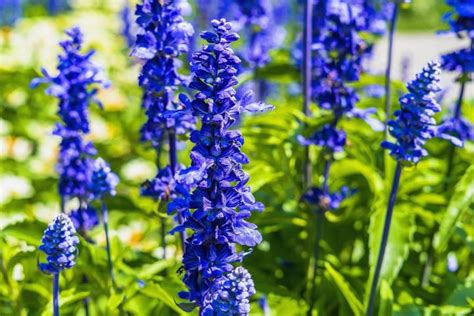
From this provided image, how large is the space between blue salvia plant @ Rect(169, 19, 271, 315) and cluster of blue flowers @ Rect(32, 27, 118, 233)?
0.92m

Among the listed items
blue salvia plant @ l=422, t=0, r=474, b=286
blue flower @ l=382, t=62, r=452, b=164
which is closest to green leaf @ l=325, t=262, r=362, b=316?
blue flower @ l=382, t=62, r=452, b=164

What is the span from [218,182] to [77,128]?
127 centimetres

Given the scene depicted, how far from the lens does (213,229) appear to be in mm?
1861

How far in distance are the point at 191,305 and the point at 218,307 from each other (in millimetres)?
253

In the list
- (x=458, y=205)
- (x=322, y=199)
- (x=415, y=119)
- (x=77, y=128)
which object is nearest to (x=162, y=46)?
(x=77, y=128)

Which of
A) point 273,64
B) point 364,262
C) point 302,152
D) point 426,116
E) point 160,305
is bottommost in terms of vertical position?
point 364,262

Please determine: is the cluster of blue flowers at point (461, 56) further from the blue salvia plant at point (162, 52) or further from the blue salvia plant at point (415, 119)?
the blue salvia plant at point (162, 52)

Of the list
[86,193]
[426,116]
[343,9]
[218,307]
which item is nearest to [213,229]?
[218,307]

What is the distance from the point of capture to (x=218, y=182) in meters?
1.83

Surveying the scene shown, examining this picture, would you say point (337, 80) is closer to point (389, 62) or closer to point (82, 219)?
point (389, 62)

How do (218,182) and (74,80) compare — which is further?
(74,80)

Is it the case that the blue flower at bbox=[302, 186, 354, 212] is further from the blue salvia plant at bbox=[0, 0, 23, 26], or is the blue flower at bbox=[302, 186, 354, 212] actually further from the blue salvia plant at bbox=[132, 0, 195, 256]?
the blue salvia plant at bbox=[0, 0, 23, 26]

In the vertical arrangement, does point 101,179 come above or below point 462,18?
below

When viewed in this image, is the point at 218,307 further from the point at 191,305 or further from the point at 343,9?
the point at 343,9
